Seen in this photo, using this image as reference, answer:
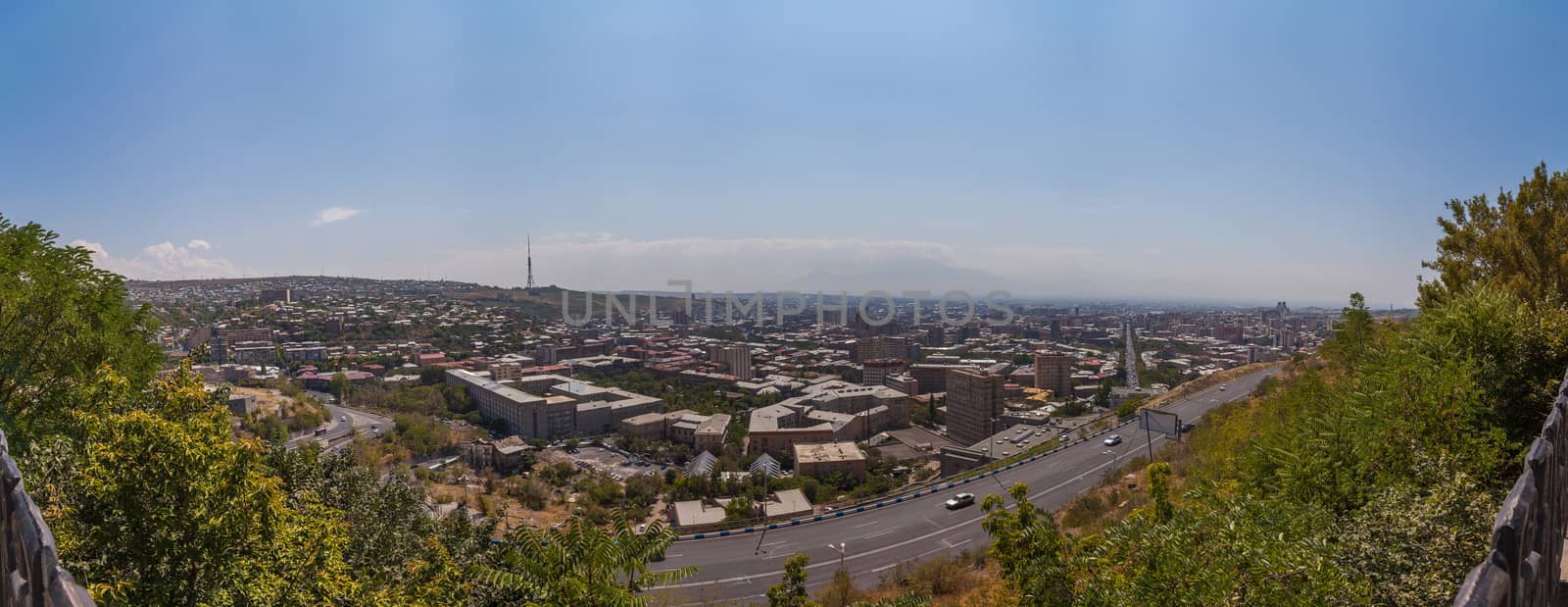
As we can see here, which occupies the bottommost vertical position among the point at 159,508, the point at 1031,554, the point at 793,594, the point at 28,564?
the point at 793,594

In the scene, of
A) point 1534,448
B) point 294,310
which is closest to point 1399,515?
point 1534,448

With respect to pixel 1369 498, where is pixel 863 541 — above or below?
below

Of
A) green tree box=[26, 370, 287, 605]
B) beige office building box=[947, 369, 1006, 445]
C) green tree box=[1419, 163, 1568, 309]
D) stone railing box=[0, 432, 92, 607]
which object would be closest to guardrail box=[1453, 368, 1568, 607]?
stone railing box=[0, 432, 92, 607]

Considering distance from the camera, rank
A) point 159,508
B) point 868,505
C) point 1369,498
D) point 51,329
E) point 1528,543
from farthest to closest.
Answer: point 868,505 < point 51,329 < point 1369,498 < point 159,508 < point 1528,543

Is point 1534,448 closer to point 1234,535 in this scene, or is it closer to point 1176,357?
point 1234,535

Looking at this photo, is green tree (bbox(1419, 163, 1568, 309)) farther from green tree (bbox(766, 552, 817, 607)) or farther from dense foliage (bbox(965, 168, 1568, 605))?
green tree (bbox(766, 552, 817, 607))

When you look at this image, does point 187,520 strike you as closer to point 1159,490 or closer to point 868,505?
point 1159,490

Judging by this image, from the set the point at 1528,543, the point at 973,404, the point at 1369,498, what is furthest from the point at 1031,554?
the point at 973,404
